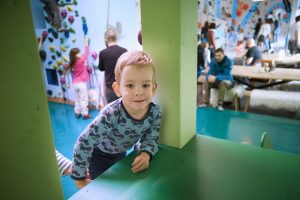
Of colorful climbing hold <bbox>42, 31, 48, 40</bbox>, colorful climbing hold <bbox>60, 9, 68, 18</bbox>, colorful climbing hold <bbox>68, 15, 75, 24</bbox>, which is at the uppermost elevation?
colorful climbing hold <bbox>60, 9, 68, 18</bbox>

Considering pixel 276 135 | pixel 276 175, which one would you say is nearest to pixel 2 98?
pixel 276 175

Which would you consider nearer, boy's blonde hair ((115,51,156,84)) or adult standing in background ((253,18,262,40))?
boy's blonde hair ((115,51,156,84))

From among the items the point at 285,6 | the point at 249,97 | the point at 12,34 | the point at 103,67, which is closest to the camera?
the point at 12,34

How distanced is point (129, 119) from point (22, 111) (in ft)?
1.73

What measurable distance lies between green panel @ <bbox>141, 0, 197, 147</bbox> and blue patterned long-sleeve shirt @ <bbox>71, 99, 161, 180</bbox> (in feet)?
0.24

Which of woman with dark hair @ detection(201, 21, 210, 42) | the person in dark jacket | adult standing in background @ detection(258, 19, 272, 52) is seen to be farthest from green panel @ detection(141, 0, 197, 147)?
adult standing in background @ detection(258, 19, 272, 52)

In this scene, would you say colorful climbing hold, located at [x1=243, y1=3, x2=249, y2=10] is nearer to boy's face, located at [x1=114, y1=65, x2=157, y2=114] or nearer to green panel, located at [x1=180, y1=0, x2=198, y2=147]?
green panel, located at [x1=180, y1=0, x2=198, y2=147]

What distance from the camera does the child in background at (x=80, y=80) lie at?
3667mm

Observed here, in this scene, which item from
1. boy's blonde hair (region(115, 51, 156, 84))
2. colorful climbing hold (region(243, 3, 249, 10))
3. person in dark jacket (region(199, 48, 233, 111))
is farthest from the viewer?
colorful climbing hold (region(243, 3, 249, 10))

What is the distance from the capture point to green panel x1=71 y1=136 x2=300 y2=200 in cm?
80

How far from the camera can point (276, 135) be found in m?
2.68

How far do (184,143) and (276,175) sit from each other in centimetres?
41

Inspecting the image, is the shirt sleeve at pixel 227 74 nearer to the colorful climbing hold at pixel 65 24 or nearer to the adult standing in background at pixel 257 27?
the adult standing in background at pixel 257 27

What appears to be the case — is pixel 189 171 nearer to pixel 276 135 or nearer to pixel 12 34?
pixel 12 34
